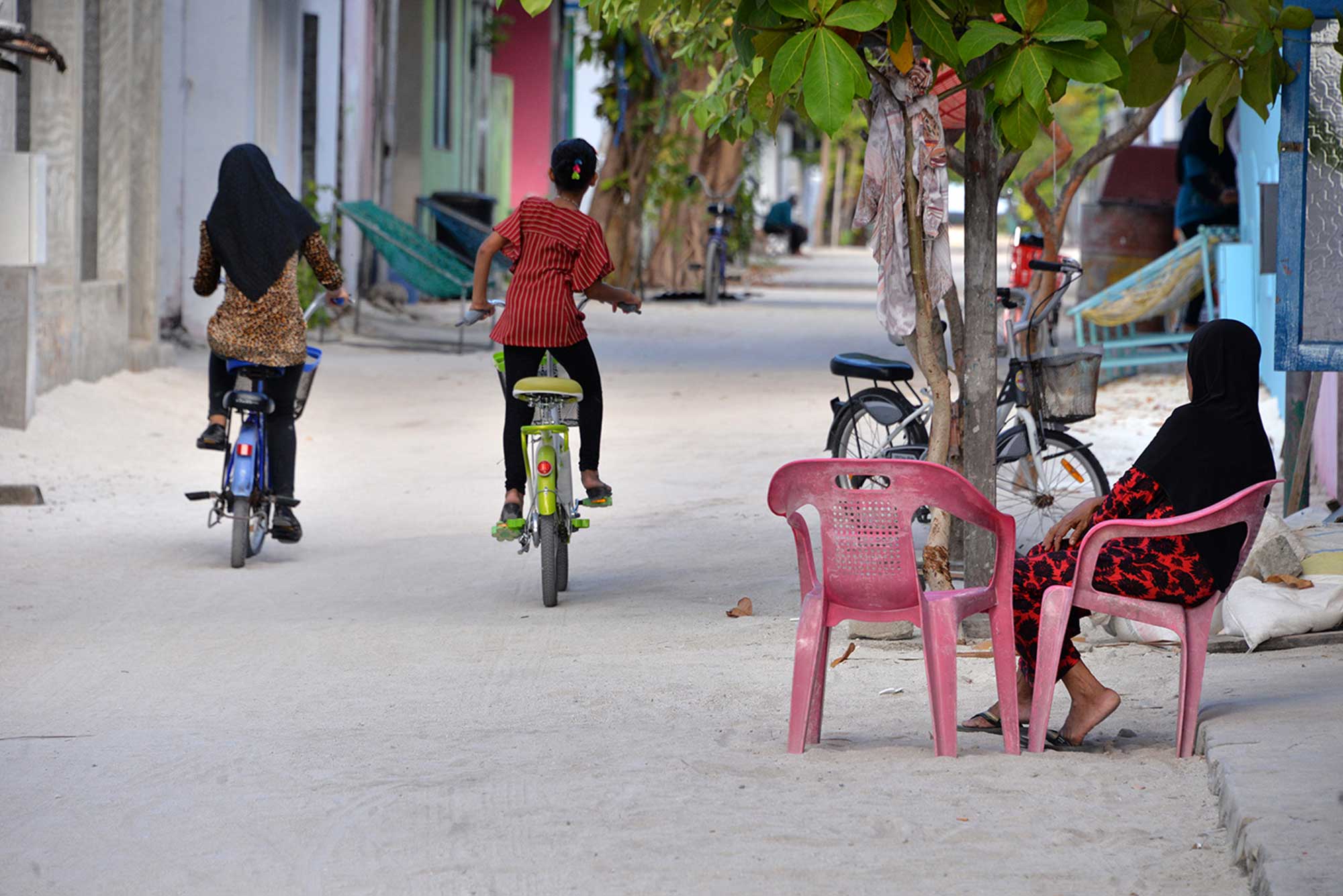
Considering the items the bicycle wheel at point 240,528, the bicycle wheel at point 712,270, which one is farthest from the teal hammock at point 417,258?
the bicycle wheel at point 240,528

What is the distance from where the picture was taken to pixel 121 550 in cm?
781

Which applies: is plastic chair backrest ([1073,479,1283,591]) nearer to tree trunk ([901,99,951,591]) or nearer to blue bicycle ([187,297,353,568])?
tree trunk ([901,99,951,591])

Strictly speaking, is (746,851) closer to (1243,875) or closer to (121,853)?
(1243,875)

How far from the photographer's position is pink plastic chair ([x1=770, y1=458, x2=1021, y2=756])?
4363 millimetres

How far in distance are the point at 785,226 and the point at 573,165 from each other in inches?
1316

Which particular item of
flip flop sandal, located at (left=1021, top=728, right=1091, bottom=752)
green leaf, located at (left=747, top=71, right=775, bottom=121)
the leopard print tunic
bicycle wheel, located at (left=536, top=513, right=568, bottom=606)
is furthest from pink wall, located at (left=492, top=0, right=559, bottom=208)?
flip flop sandal, located at (left=1021, top=728, right=1091, bottom=752)

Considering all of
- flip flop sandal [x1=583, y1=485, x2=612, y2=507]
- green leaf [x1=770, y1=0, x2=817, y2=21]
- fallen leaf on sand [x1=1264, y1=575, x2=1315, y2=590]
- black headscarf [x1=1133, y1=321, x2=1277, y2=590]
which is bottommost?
fallen leaf on sand [x1=1264, y1=575, x2=1315, y2=590]

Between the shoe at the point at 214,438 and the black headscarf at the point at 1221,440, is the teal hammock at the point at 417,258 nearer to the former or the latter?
the shoe at the point at 214,438

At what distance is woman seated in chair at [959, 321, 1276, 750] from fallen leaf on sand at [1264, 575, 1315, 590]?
1428 mm

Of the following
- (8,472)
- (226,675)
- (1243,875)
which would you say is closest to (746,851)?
(1243,875)

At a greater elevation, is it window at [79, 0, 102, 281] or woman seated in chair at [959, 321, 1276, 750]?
window at [79, 0, 102, 281]

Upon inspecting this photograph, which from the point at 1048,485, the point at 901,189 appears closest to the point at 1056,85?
the point at 901,189

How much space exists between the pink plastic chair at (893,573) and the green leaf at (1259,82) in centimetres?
176

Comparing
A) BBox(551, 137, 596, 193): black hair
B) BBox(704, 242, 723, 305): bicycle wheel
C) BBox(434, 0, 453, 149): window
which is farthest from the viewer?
BBox(434, 0, 453, 149): window
